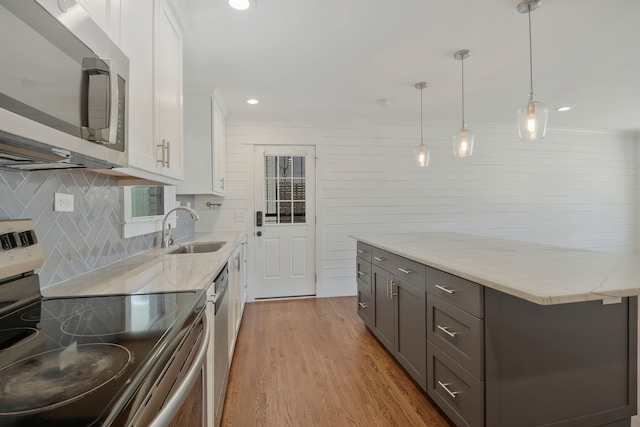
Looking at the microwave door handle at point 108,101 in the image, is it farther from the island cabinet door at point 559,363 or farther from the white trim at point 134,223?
the island cabinet door at point 559,363

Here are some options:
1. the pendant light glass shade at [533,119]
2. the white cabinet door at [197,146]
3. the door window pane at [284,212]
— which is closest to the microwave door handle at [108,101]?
the white cabinet door at [197,146]

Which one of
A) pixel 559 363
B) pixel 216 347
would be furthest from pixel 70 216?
pixel 559 363

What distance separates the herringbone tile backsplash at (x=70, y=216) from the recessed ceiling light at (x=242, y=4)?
1233 mm

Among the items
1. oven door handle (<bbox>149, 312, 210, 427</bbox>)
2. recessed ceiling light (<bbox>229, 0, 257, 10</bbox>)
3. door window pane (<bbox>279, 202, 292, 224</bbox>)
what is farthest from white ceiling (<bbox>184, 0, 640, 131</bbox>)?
oven door handle (<bbox>149, 312, 210, 427</bbox>)

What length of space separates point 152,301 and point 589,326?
6.36ft

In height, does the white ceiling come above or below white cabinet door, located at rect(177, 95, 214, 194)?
above

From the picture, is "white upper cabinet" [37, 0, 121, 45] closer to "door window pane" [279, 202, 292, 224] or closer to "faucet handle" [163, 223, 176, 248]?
"faucet handle" [163, 223, 176, 248]

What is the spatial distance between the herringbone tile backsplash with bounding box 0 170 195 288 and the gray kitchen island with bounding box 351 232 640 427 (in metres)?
1.80

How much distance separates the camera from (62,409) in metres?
0.48

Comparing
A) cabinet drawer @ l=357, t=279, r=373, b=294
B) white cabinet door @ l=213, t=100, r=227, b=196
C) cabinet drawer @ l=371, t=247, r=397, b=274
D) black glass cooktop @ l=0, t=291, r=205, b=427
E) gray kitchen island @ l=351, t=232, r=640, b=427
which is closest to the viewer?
black glass cooktop @ l=0, t=291, r=205, b=427

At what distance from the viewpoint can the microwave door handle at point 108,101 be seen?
2.70 ft

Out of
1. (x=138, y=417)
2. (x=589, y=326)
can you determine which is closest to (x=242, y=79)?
(x=138, y=417)

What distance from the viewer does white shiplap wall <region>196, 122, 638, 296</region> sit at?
4.07 metres

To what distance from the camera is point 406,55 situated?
244 centimetres
